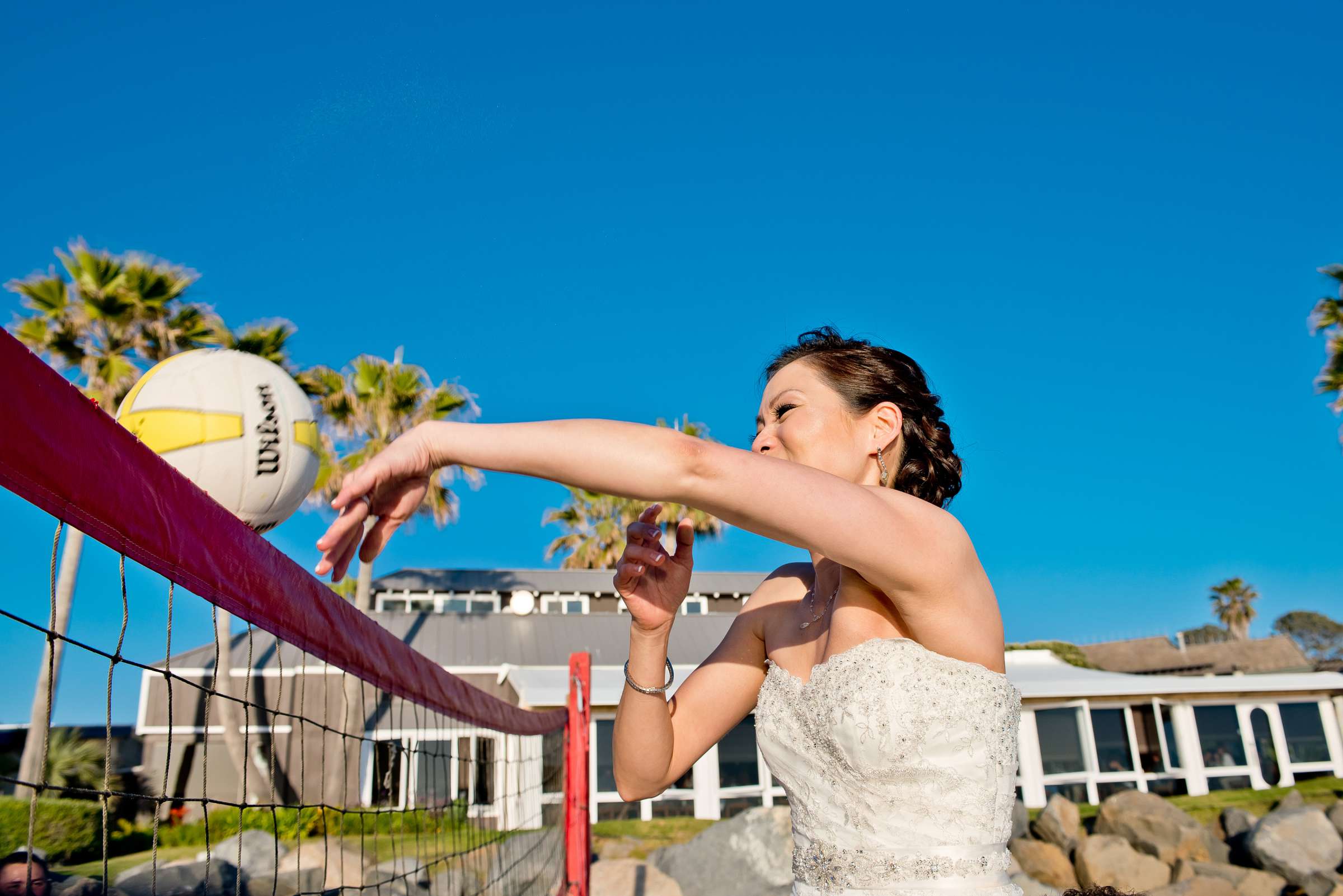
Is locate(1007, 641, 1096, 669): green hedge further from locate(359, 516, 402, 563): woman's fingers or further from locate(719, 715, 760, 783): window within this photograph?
locate(359, 516, 402, 563): woman's fingers

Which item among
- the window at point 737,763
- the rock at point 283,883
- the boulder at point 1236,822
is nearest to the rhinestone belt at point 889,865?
the rock at point 283,883

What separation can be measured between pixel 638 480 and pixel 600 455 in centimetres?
6

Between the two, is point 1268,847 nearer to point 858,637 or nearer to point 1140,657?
point 858,637

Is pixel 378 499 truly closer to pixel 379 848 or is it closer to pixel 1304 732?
pixel 379 848

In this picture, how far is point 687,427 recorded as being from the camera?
1280 inches

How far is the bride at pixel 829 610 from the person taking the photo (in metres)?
1.29

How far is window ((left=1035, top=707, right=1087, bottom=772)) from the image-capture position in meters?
20.4

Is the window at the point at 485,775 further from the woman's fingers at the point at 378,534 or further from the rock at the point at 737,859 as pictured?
the woman's fingers at the point at 378,534

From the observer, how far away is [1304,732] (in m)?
22.9

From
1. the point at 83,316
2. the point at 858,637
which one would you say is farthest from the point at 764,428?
the point at 83,316

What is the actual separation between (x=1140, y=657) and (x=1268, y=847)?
29192 mm

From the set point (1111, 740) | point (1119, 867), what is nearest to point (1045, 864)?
point (1119, 867)

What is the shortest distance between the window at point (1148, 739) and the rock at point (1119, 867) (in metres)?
9.69

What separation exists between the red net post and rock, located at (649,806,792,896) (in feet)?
20.1
